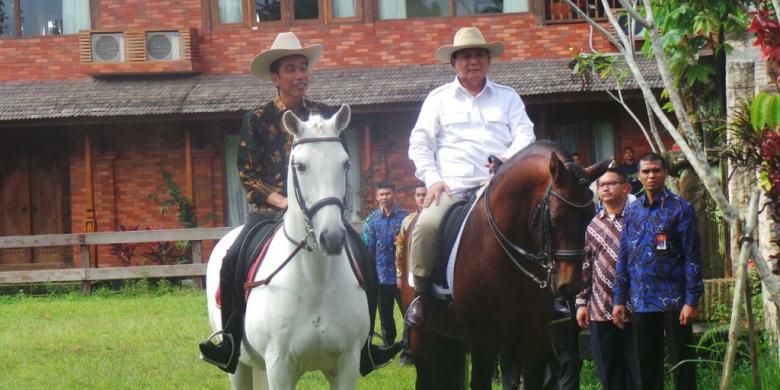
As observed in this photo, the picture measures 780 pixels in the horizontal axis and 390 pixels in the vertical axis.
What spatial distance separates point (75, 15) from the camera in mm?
28438

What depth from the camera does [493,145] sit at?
897 centimetres

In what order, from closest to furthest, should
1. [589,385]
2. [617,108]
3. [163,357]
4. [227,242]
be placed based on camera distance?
[227,242], [589,385], [163,357], [617,108]

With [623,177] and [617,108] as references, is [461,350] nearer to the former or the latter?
[623,177]

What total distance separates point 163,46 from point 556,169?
2095cm

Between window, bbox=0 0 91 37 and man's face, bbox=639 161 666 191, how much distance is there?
21.3 m

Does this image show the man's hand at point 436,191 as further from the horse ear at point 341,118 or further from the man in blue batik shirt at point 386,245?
the man in blue batik shirt at point 386,245

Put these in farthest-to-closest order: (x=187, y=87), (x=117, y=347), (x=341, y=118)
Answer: (x=187, y=87) < (x=117, y=347) < (x=341, y=118)

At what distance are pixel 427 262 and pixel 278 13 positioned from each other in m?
19.6

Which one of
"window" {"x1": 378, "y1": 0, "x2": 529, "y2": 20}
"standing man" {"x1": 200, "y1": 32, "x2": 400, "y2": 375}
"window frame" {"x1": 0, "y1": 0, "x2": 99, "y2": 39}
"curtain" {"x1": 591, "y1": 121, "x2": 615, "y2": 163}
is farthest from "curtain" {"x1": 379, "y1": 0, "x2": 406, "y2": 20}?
"standing man" {"x1": 200, "y1": 32, "x2": 400, "y2": 375}

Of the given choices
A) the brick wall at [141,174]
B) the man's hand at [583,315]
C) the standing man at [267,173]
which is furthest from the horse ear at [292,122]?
the brick wall at [141,174]

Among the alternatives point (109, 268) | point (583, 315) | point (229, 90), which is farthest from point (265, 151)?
point (229, 90)

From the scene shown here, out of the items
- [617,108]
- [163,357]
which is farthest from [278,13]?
[163,357]

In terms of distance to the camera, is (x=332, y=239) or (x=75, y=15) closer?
(x=332, y=239)

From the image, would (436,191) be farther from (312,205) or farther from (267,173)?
(312,205)
